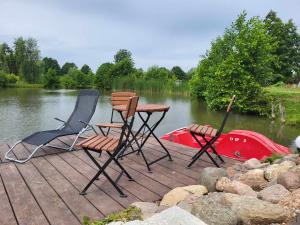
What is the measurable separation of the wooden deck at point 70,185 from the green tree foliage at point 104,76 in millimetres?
43819

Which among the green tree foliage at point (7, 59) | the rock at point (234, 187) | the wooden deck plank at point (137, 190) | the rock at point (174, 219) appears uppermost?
the green tree foliage at point (7, 59)

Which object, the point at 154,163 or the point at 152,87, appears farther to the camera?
the point at 152,87

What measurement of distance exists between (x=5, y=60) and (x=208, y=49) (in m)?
44.0

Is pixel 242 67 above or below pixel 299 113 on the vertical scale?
above

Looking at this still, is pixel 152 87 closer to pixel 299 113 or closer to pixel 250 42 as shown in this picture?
pixel 250 42

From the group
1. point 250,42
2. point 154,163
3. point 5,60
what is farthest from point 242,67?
point 5,60

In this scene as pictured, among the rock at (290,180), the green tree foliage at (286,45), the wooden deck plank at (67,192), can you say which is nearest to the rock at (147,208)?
the wooden deck plank at (67,192)

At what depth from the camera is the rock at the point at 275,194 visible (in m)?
2.19

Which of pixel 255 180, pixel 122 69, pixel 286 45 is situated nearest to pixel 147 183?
pixel 255 180

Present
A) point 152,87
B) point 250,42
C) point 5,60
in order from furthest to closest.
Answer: point 5,60 < point 152,87 < point 250,42

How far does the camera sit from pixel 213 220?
6.00 feet

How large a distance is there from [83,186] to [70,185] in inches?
5.9

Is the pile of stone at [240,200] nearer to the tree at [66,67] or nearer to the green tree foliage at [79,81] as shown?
the green tree foliage at [79,81]

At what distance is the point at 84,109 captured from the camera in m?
5.30
